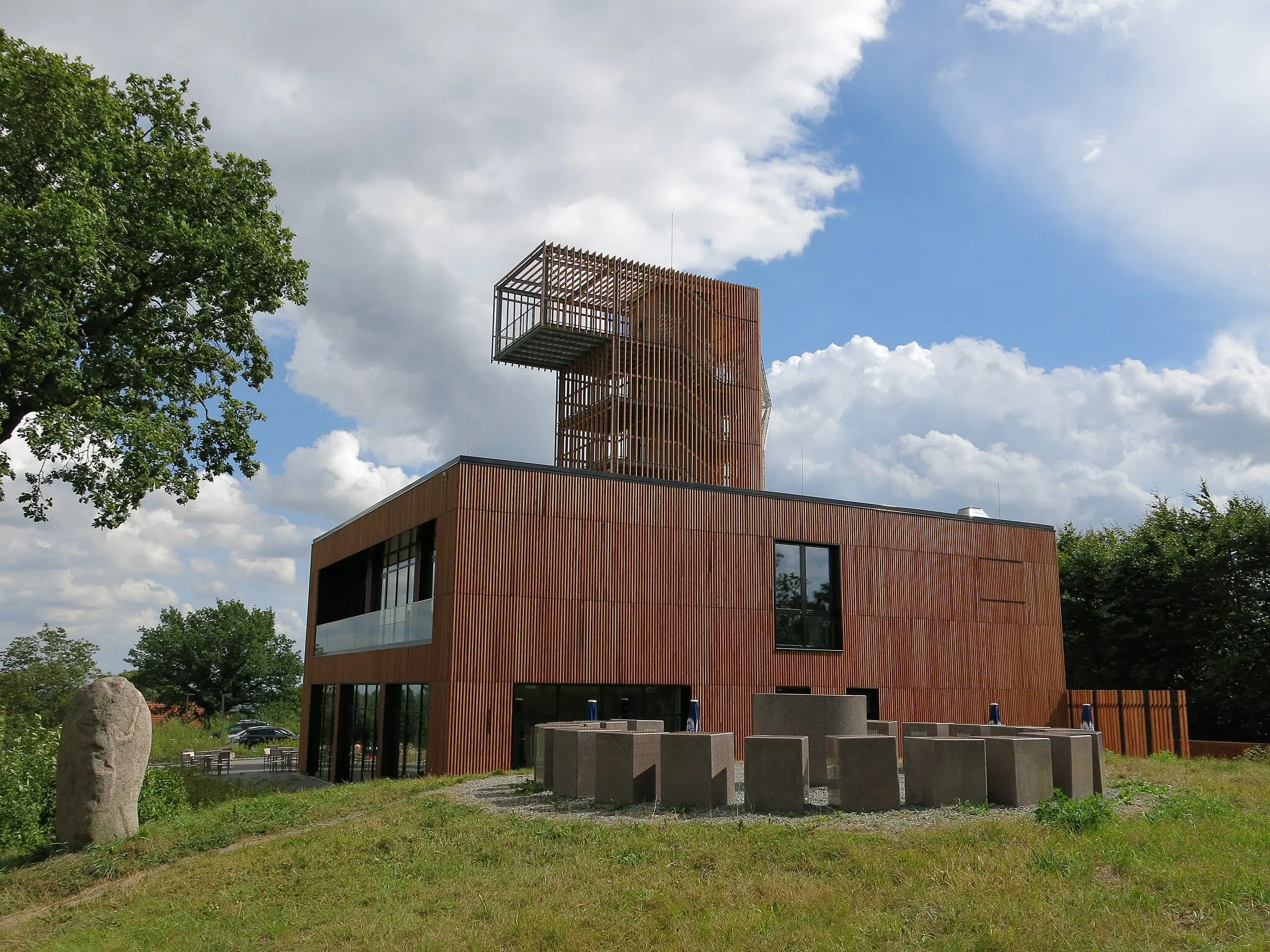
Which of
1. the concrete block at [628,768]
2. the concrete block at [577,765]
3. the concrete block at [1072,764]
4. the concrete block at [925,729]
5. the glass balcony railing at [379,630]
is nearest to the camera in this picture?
the concrete block at [1072,764]

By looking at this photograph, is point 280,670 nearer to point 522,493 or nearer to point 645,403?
point 645,403

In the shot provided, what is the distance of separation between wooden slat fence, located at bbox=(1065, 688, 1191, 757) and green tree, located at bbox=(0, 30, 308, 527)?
23.6m

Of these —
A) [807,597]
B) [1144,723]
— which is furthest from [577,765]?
[1144,723]

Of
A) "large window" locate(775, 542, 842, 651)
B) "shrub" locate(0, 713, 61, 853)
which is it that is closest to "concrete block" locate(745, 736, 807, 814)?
"large window" locate(775, 542, 842, 651)

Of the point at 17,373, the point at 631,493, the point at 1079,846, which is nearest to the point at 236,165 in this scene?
the point at 17,373

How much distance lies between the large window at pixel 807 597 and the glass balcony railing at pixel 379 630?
27.8 feet

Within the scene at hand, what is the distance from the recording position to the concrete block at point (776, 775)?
12844 millimetres

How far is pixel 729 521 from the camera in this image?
2419cm

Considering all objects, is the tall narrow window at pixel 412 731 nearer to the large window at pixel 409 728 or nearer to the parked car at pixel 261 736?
the large window at pixel 409 728

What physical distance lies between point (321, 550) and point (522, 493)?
13837 millimetres

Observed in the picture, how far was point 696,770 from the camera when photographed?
43.8 feet

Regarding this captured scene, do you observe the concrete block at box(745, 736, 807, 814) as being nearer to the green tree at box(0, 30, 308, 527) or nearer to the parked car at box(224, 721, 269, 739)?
the green tree at box(0, 30, 308, 527)

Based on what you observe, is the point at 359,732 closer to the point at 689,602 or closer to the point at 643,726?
the point at 689,602

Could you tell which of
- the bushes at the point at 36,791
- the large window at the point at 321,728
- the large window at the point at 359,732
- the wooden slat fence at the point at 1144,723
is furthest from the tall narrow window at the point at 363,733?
the wooden slat fence at the point at 1144,723
